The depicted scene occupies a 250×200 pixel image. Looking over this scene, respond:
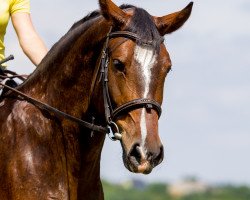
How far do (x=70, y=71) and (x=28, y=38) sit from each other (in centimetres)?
124

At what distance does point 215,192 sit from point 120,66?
135 m

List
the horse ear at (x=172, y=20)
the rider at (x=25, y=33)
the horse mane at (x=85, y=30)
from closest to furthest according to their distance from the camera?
the horse mane at (x=85, y=30) < the horse ear at (x=172, y=20) < the rider at (x=25, y=33)

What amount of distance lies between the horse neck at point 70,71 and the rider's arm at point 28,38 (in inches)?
27.8

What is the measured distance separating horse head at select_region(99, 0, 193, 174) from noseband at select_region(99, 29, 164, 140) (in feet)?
0.04

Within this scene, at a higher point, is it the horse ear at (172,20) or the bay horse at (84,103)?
the horse ear at (172,20)

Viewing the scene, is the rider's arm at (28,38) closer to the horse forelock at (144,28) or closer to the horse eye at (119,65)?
the horse forelock at (144,28)

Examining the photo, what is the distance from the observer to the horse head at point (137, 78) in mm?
9984

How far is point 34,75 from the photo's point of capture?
11344mm

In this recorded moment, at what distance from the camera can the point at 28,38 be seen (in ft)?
39.7

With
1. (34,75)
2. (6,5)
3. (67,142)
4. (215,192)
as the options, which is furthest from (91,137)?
(215,192)

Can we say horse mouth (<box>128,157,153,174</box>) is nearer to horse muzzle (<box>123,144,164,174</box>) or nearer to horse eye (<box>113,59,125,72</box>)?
horse muzzle (<box>123,144,164,174</box>)

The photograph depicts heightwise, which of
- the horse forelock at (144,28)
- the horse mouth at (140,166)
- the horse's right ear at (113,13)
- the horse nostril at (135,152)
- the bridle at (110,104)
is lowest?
the horse mouth at (140,166)

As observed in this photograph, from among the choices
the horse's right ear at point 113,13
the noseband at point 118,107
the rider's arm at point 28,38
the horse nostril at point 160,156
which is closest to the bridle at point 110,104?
the noseband at point 118,107

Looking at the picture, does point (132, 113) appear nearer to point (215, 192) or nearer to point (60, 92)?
point (60, 92)
